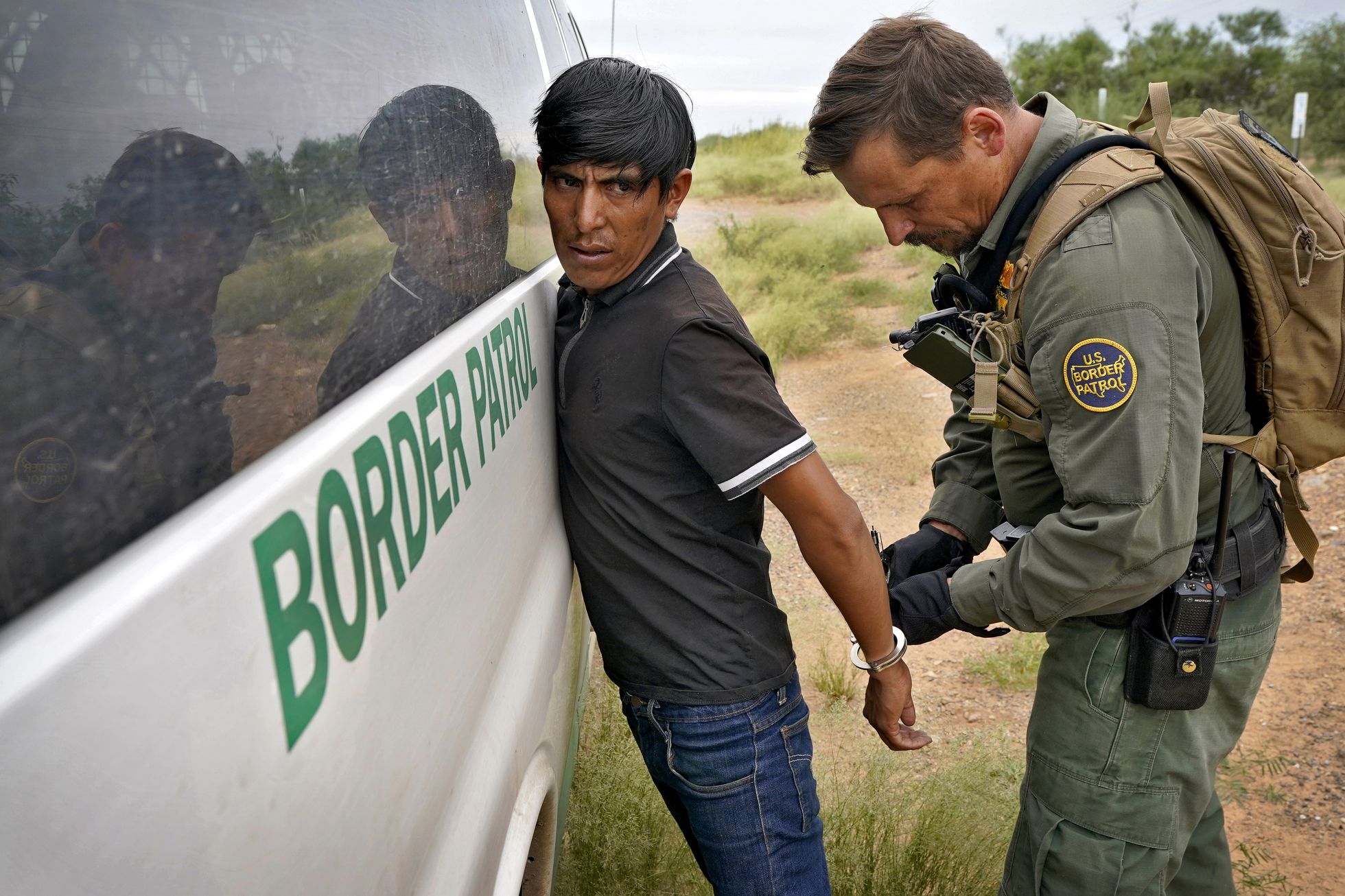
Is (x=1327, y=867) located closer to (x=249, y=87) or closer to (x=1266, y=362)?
(x=1266, y=362)

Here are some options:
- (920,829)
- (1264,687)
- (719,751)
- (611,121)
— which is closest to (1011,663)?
(1264,687)

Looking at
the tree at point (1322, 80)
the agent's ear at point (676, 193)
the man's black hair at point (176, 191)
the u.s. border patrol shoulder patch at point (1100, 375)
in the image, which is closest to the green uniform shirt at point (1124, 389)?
the u.s. border patrol shoulder patch at point (1100, 375)

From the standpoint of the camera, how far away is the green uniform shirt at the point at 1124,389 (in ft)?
4.88

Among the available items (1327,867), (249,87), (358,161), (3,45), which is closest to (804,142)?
(358,161)

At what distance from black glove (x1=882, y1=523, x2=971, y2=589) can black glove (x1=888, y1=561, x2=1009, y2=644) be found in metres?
0.21

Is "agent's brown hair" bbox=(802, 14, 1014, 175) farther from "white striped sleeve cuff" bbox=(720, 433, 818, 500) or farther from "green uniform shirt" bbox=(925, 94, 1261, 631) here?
"white striped sleeve cuff" bbox=(720, 433, 818, 500)

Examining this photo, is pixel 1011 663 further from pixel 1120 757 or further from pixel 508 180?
pixel 508 180

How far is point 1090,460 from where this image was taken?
1544mm

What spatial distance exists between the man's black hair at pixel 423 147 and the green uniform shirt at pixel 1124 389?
88cm

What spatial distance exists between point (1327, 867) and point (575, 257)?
2.65 metres

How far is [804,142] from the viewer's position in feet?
6.38

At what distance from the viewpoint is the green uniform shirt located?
149cm

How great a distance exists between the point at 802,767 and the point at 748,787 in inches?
4.1

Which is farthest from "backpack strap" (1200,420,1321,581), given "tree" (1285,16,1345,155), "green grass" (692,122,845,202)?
"tree" (1285,16,1345,155)
